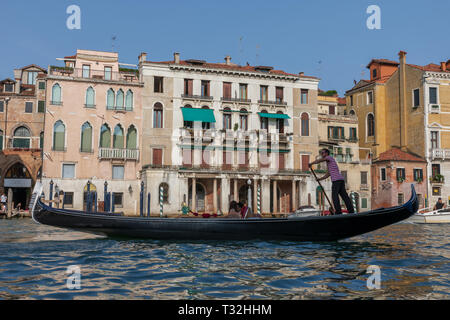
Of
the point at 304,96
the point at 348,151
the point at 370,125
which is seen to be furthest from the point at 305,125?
the point at 370,125

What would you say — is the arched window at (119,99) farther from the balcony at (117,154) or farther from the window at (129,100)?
the balcony at (117,154)

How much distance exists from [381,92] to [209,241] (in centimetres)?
3006

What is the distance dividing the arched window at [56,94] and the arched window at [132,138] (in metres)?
4.91

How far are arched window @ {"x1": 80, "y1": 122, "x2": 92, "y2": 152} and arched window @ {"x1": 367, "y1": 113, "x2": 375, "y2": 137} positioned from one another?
73.4 feet

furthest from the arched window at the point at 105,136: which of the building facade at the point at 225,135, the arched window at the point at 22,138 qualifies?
the arched window at the point at 22,138

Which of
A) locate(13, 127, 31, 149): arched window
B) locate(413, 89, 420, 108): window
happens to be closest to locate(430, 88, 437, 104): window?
locate(413, 89, 420, 108): window

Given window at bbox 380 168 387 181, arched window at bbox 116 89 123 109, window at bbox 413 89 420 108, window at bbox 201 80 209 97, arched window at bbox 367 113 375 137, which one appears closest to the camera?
arched window at bbox 116 89 123 109

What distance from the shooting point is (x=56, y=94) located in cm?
3036

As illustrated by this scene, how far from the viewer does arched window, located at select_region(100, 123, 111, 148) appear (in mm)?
31031

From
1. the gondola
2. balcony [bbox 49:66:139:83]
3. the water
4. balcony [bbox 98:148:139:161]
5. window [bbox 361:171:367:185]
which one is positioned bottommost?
the water

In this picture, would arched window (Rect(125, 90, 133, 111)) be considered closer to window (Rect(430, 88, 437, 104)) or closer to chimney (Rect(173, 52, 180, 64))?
chimney (Rect(173, 52, 180, 64))

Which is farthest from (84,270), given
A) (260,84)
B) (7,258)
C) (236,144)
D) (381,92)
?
(381,92)

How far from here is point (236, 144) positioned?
32.9m
